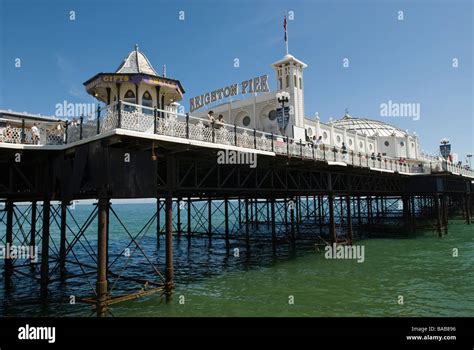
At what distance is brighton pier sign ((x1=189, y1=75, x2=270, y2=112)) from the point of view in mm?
40831

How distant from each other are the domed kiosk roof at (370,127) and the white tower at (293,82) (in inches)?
1455

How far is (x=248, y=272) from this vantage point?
23.0 m

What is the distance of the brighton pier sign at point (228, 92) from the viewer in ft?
134

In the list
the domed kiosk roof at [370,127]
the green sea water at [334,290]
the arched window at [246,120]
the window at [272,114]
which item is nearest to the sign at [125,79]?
the green sea water at [334,290]

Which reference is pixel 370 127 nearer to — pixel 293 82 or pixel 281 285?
pixel 293 82

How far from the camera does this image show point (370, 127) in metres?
78.1

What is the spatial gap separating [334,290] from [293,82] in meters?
27.4

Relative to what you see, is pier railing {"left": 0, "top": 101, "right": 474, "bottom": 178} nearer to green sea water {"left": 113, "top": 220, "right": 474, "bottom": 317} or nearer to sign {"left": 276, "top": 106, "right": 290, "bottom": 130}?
sign {"left": 276, "top": 106, "right": 290, "bottom": 130}

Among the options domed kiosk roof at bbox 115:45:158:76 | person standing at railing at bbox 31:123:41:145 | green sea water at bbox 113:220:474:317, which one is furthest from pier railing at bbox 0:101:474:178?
green sea water at bbox 113:220:474:317

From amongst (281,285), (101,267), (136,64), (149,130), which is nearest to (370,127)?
(281,285)

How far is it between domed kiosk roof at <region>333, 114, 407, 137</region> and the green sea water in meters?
51.2

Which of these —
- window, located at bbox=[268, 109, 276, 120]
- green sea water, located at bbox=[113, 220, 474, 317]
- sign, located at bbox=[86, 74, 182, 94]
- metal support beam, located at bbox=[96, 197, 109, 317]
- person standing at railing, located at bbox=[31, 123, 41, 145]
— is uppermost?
window, located at bbox=[268, 109, 276, 120]
